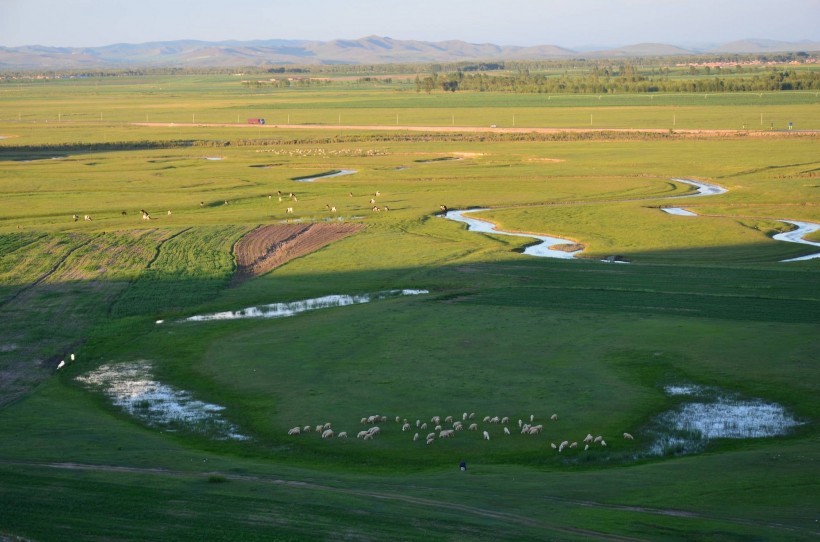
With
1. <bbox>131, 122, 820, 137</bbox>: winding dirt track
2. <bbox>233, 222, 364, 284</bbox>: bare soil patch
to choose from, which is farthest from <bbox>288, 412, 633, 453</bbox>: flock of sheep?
<bbox>131, 122, 820, 137</bbox>: winding dirt track

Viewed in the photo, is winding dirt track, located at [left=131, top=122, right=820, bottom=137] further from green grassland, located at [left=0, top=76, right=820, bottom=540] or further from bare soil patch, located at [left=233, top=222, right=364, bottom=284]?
bare soil patch, located at [left=233, top=222, right=364, bottom=284]

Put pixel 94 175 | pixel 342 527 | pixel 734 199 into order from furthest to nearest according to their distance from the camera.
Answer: pixel 94 175
pixel 734 199
pixel 342 527

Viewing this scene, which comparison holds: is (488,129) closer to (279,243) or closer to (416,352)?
(279,243)

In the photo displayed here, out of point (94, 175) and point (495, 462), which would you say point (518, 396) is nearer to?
point (495, 462)

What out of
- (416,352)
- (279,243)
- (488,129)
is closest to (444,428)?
(416,352)

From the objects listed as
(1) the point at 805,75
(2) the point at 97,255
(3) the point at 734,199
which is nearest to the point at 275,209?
(2) the point at 97,255
